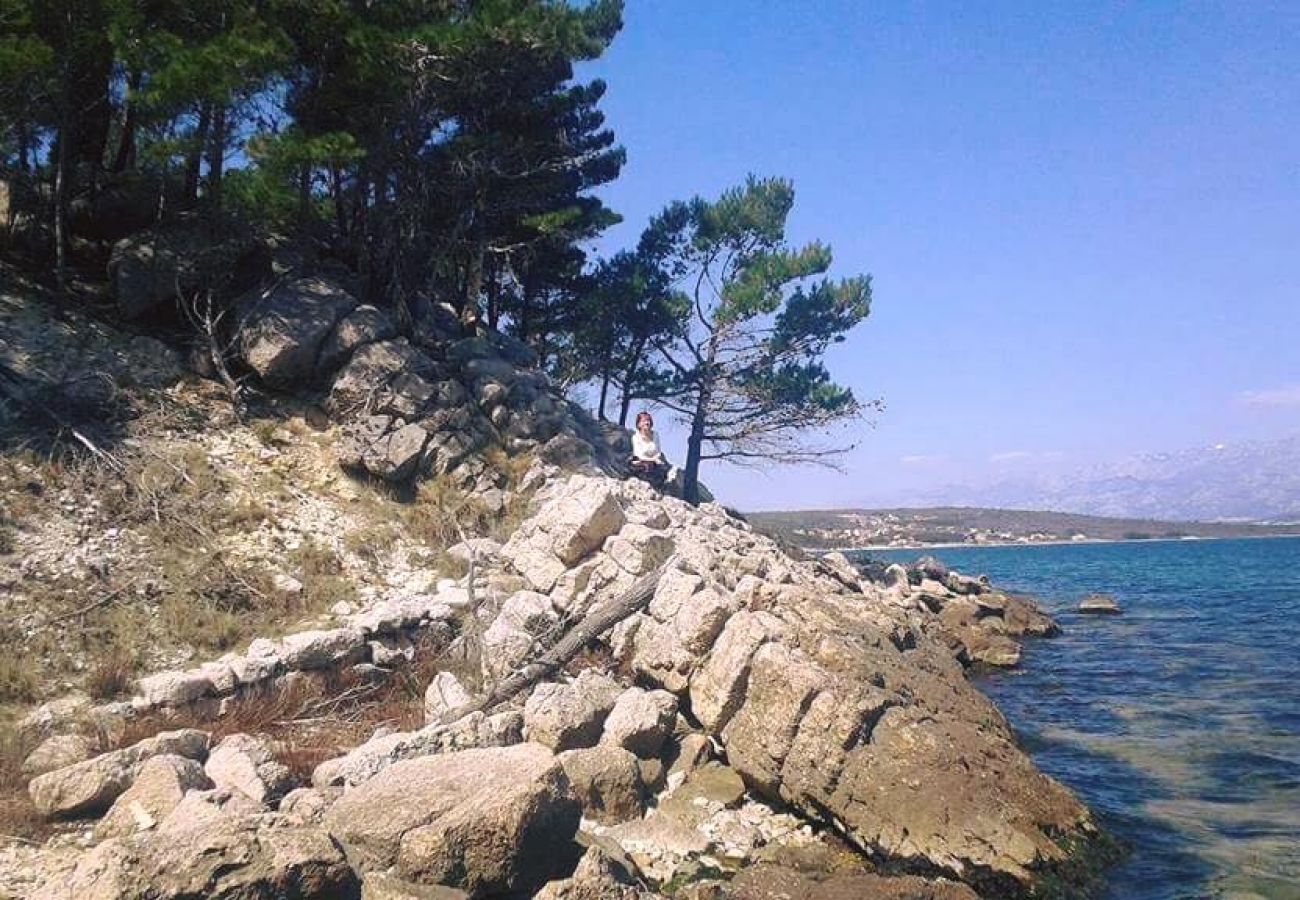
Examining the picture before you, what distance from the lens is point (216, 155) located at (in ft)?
54.7

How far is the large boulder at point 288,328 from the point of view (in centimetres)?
1561

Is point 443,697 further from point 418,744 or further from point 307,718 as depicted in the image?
point 418,744

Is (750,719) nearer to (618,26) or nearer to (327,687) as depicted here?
(327,687)

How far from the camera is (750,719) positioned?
901cm

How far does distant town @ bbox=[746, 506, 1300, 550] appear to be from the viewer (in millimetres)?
113938

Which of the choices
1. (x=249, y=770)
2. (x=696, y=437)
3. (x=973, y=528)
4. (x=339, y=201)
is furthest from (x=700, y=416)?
(x=973, y=528)

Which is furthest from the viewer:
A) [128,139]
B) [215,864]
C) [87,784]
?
[128,139]

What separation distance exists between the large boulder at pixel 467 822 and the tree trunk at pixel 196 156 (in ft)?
41.8

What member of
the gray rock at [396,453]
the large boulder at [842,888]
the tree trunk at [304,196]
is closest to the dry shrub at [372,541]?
the gray rock at [396,453]

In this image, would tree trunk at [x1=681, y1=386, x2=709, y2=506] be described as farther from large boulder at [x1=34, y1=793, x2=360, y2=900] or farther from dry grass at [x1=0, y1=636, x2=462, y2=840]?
large boulder at [x1=34, y1=793, x2=360, y2=900]

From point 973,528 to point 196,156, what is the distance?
452 ft

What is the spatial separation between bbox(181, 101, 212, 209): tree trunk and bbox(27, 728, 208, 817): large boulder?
36.9ft

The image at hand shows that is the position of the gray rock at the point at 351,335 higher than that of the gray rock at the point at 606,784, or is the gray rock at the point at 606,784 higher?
the gray rock at the point at 351,335

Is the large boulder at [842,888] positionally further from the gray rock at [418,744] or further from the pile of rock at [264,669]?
the pile of rock at [264,669]
